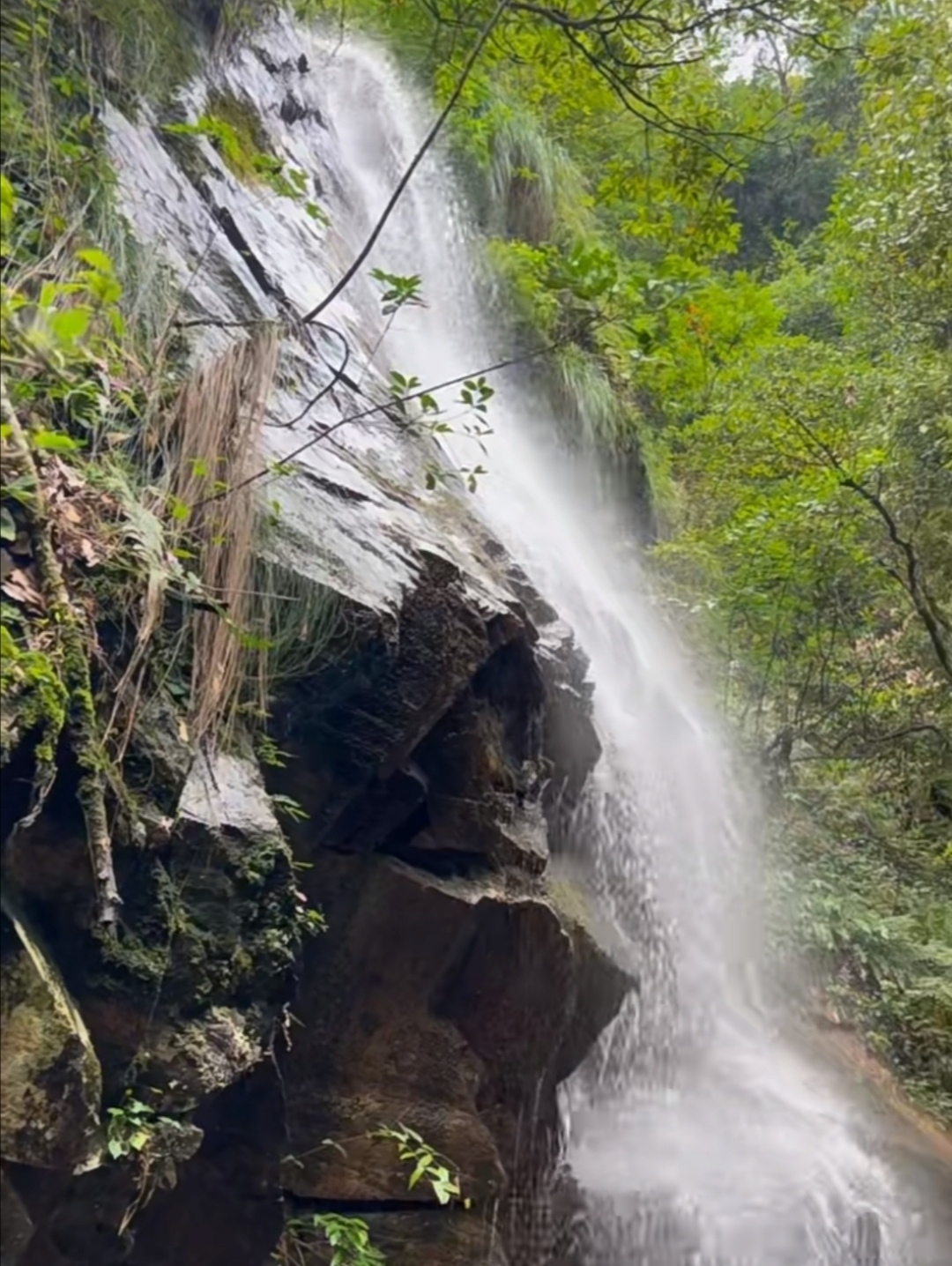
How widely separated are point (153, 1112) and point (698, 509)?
8117mm

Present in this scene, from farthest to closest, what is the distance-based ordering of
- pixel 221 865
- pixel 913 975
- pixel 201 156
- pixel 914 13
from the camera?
pixel 913 975 → pixel 914 13 → pixel 201 156 → pixel 221 865

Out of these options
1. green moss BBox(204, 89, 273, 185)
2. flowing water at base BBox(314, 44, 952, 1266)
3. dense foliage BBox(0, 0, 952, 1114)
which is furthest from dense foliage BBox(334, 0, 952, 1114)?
green moss BBox(204, 89, 273, 185)

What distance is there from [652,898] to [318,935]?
9.55ft

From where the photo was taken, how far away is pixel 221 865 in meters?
→ 2.33

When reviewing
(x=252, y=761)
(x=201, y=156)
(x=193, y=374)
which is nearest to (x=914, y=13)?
(x=201, y=156)

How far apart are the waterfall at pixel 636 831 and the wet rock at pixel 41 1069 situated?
7.49 feet

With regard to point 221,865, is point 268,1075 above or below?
below

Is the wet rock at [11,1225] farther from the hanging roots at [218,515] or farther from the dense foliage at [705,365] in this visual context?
the hanging roots at [218,515]

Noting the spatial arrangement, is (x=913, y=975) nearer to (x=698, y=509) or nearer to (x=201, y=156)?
(x=698, y=509)

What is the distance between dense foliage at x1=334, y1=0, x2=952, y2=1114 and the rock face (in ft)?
3.56

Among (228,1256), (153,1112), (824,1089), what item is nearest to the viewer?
(153,1112)

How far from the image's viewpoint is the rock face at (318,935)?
6.54 ft

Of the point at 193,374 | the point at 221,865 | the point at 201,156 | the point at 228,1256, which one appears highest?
the point at 201,156

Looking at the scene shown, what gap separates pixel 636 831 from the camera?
554 centimetres
